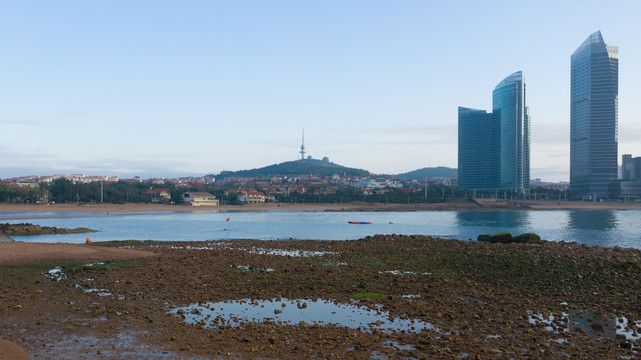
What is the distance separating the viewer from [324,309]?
52.1 feet

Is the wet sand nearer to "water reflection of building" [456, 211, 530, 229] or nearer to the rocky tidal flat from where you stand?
the rocky tidal flat

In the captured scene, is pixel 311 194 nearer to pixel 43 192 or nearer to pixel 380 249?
pixel 43 192

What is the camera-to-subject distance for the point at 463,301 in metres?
16.7

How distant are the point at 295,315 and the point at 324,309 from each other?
4.34 feet

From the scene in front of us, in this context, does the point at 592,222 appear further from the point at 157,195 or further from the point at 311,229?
the point at 157,195

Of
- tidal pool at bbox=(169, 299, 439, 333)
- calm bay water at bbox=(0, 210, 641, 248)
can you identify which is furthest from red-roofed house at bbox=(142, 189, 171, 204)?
tidal pool at bbox=(169, 299, 439, 333)

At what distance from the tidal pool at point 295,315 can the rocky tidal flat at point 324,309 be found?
2.3 inches

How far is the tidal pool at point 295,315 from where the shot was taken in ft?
44.8

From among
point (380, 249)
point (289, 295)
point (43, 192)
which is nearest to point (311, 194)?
point (43, 192)

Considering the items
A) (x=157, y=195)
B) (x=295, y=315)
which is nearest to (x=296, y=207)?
(x=157, y=195)

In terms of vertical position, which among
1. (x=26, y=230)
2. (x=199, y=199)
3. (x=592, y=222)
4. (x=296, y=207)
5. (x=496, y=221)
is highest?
(x=199, y=199)

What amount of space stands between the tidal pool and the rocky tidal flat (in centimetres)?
6

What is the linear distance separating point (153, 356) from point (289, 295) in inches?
299

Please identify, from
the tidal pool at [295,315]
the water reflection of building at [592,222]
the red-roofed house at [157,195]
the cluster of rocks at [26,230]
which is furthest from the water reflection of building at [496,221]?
the red-roofed house at [157,195]
